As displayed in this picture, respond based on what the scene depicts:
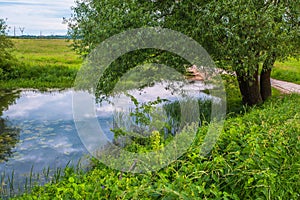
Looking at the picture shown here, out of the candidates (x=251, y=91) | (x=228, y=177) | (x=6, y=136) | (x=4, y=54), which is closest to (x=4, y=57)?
(x=4, y=54)

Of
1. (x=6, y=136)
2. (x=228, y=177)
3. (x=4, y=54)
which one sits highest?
(x=4, y=54)

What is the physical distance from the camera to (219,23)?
9.58 metres

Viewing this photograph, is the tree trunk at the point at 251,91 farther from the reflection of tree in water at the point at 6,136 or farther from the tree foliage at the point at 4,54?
the tree foliage at the point at 4,54

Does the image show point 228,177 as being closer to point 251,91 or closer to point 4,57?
point 251,91

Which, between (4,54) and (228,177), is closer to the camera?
(228,177)

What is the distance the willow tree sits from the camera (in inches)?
370

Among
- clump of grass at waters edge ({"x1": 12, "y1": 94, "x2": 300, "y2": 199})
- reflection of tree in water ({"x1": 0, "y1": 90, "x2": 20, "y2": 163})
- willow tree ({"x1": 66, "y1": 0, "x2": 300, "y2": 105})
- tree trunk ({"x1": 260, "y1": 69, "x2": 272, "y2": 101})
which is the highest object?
willow tree ({"x1": 66, "y1": 0, "x2": 300, "y2": 105})

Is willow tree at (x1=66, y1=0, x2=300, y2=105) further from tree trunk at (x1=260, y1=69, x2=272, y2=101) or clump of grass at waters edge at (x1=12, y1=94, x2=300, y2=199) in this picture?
clump of grass at waters edge at (x1=12, y1=94, x2=300, y2=199)

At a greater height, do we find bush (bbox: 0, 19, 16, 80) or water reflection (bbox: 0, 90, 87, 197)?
bush (bbox: 0, 19, 16, 80)

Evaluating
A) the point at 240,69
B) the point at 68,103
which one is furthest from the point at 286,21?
the point at 68,103

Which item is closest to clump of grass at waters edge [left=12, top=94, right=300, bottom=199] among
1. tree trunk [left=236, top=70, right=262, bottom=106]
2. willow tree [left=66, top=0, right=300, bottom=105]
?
willow tree [left=66, top=0, right=300, bottom=105]

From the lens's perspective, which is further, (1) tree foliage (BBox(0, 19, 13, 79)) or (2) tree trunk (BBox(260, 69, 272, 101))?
(1) tree foliage (BBox(0, 19, 13, 79))

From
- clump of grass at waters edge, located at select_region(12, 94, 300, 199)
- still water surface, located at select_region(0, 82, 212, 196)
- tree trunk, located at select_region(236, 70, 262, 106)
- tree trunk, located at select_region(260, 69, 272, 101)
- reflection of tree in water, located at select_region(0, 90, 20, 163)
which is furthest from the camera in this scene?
tree trunk, located at select_region(260, 69, 272, 101)

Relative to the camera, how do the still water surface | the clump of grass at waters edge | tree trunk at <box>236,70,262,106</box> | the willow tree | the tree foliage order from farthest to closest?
the tree foliage < tree trunk at <box>236,70,262,106</box> < the willow tree < the still water surface < the clump of grass at waters edge
